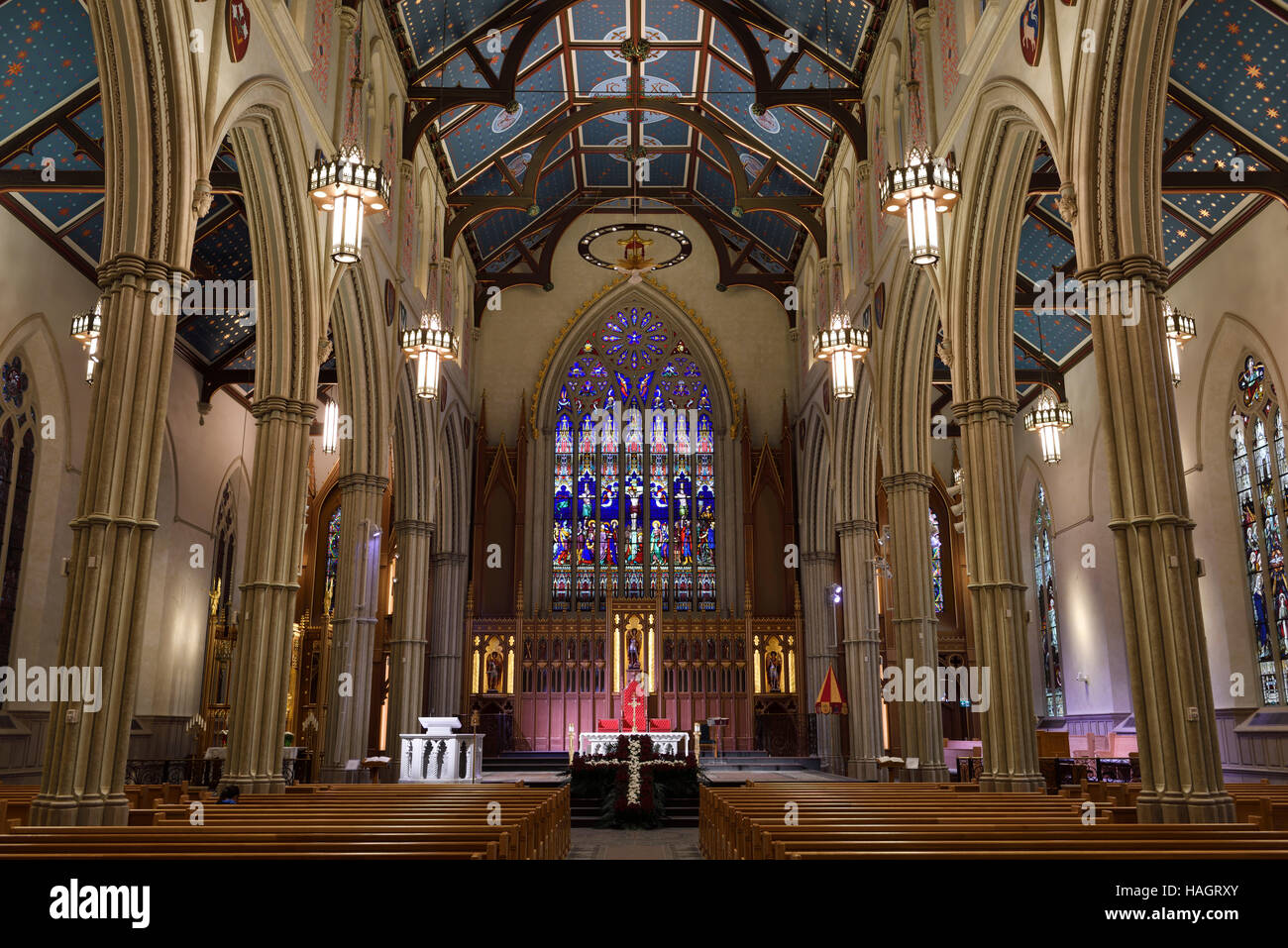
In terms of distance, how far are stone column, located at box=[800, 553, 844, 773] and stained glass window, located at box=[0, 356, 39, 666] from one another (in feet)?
56.2

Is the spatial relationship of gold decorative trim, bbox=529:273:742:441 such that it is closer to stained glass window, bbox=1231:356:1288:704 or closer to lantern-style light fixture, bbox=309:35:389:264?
stained glass window, bbox=1231:356:1288:704

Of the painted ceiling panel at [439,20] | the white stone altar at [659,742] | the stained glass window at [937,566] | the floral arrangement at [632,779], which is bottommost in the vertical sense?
the floral arrangement at [632,779]

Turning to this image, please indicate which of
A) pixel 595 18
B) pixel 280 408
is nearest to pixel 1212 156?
pixel 595 18

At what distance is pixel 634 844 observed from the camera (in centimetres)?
1301

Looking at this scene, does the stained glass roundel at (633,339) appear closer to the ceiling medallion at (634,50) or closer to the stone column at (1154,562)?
the ceiling medallion at (634,50)

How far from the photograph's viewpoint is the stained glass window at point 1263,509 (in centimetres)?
1694

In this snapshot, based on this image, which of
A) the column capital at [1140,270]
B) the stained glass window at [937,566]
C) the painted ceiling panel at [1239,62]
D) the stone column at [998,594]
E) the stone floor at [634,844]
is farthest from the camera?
the stained glass window at [937,566]

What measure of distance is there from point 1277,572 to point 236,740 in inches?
660

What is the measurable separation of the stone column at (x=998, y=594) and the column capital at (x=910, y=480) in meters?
3.24

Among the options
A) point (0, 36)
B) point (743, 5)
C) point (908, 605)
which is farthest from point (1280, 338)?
point (0, 36)

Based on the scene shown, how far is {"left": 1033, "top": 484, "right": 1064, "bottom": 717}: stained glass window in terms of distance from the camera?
24.8 metres

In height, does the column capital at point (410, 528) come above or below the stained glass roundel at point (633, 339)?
below

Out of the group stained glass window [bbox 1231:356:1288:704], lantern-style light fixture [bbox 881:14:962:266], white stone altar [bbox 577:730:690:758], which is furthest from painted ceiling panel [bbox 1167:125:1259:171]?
white stone altar [bbox 577:730:690:758]

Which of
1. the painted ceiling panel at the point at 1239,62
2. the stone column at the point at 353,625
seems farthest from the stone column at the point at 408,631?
the painted ceiling panel at the point at 1239,62
